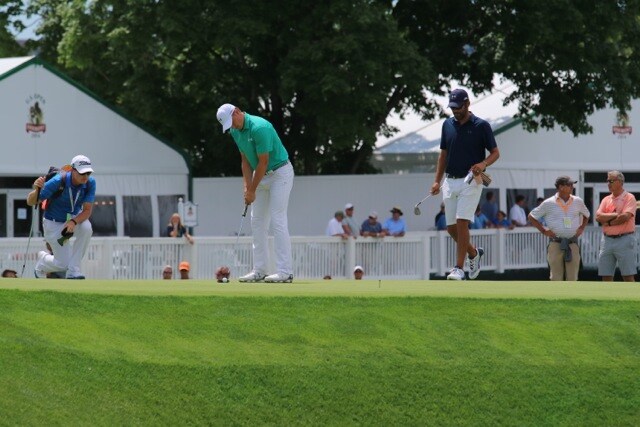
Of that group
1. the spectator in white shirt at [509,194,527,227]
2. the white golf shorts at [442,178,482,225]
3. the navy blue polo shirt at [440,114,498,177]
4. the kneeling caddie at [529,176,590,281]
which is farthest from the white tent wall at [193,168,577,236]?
the navy blue polo shirt at [440,114,498,177]

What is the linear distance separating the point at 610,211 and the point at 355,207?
17.7 m

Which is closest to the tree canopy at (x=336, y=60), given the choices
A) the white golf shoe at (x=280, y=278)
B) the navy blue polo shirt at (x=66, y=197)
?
the navy blue polo shirt at (x=66, y=197)

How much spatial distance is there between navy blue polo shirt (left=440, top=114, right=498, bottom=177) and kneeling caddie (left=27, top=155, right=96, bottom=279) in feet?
13.4

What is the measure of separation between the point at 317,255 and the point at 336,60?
297 inches

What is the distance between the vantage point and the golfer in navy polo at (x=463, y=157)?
45.9 ft

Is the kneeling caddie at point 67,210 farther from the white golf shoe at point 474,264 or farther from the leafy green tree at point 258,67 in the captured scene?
the leafy green tree at point 258,67

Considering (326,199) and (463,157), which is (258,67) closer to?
(326,199)

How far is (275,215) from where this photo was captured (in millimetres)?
13719

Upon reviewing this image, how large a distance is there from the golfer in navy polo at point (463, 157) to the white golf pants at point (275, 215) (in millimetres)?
1592

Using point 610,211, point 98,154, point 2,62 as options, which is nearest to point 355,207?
point 98,154

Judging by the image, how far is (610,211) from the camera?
17500 millimetres

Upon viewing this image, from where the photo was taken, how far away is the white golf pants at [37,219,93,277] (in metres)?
16.3

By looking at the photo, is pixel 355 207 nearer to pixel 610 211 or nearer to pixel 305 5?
pixel 305 5

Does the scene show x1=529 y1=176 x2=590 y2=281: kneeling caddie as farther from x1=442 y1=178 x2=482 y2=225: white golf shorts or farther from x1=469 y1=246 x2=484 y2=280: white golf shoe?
x1=442 y1=178 x2=482 y2=225: white golf shorts
